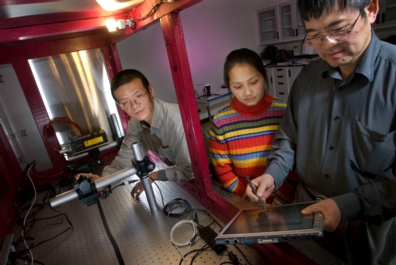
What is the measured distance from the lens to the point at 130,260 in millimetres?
856

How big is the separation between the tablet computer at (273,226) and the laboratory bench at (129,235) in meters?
0.15

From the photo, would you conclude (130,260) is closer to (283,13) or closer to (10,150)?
(10,150)

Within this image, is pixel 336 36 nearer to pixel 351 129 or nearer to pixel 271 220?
pixel 351 129

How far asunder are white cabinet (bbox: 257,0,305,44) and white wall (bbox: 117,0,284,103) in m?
0.18

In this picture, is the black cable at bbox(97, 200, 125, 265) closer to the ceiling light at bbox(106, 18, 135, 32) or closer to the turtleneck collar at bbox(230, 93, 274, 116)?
the turtleneck collar at bbox(230, 93, 274, 116)

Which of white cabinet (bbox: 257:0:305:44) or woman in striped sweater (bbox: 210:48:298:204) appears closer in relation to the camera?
woman in striped sweater (bbox: 210:48:298:204)

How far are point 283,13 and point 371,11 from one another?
4.89 meters

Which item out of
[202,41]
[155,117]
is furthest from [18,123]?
[202,41]

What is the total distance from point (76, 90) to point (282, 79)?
4126mm

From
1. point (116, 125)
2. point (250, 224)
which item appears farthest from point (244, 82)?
point (116, 125)

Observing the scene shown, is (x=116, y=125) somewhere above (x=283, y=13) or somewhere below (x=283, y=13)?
below

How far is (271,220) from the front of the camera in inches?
25.3

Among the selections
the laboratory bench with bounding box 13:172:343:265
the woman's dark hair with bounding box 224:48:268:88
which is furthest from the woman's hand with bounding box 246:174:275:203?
the woman's dark hair with bounding box 224:48:268:88

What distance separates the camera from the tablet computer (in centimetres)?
52
